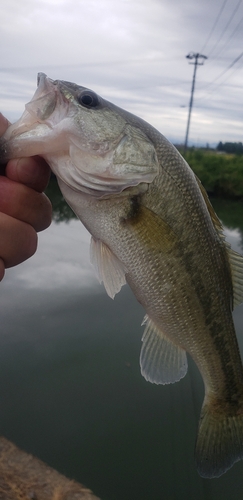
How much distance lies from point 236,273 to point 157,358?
1.75 ft

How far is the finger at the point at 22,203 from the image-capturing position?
55.1 inches

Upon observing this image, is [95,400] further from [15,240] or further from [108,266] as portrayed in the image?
[15,240]

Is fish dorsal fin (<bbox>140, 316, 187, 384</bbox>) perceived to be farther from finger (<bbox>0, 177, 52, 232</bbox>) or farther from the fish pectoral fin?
finger (<bbox>0, 177, 52, 232</bbox>)

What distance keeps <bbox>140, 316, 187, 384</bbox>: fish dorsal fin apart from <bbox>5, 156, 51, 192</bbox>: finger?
78cm

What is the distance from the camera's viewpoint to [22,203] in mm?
1433

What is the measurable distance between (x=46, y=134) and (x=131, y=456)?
152 inches

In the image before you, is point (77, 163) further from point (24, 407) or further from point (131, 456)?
point (24, 407)

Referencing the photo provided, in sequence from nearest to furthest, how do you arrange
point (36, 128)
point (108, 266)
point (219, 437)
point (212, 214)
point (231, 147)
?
1. point (36, 128)
2. point (108, 266)
3. point (212, 214)
4. point (219, 437)
5. point (231, 147)

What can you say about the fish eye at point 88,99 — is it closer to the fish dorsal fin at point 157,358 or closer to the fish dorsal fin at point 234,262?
the fish dorsal fin at point 234,262

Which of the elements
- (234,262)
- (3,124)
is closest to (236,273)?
(234,262)

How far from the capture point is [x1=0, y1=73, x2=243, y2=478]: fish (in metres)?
1.41

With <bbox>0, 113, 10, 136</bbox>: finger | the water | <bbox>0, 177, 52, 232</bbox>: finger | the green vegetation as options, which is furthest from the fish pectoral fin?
the green vegetation

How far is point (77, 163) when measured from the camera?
143 centimetres

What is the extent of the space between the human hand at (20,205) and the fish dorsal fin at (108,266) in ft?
0.80
